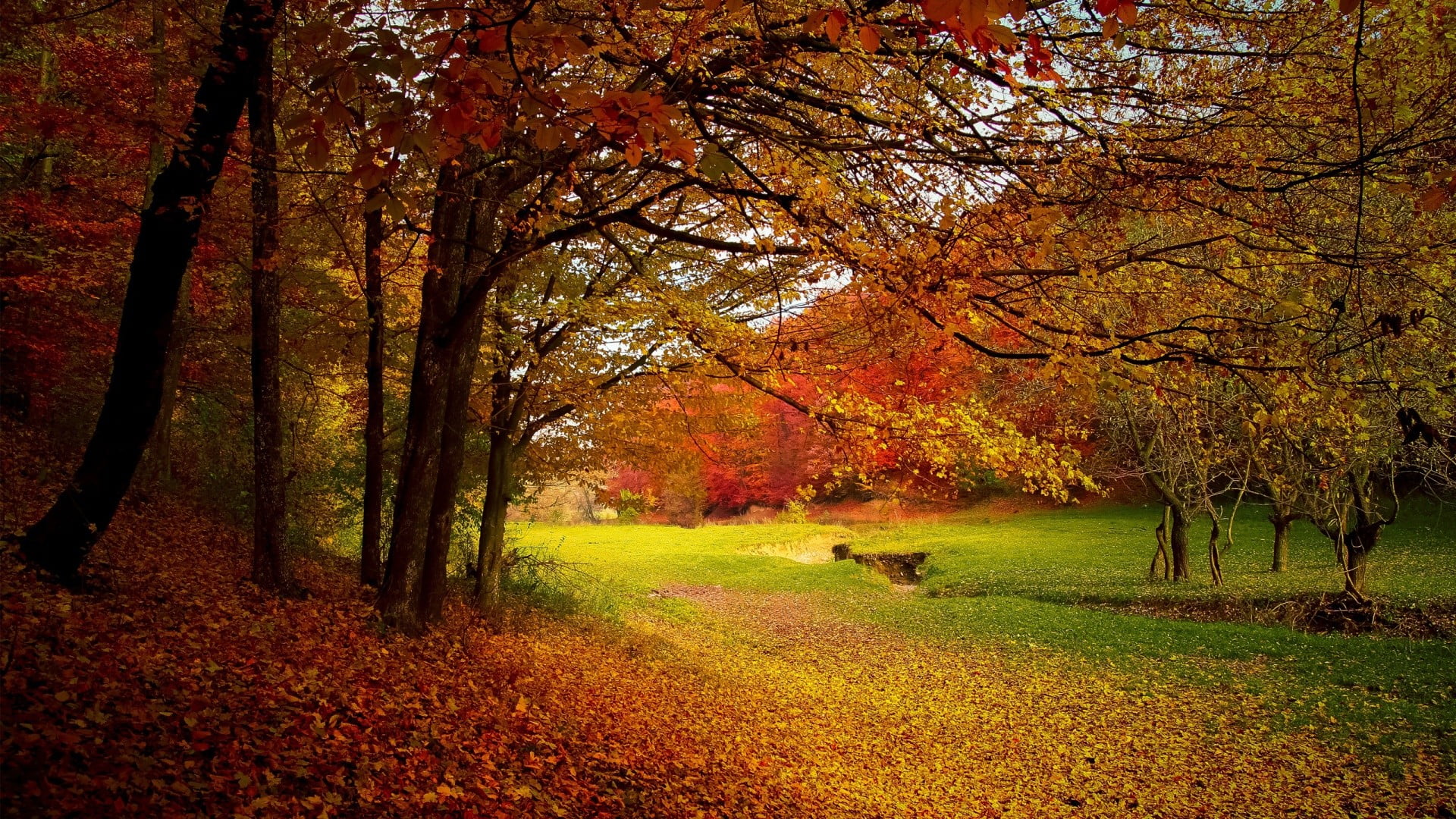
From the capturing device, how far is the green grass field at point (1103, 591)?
10664 mm

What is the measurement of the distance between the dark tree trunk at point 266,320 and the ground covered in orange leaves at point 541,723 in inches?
43.2

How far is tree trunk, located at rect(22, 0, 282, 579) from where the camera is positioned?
18.8 feet

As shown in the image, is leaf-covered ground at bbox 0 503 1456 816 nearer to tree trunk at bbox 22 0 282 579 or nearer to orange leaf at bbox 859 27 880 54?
tree trunk at bbox 22 0 282 579

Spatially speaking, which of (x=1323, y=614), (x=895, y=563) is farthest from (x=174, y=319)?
(x=895, y=563)

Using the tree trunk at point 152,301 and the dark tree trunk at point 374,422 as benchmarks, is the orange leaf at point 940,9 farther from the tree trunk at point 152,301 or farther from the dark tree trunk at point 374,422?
the dark tree trunk at point 374,422

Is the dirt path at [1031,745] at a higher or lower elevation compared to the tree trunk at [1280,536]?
lower

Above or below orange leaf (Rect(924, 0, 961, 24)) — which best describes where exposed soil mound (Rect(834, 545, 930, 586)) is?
below

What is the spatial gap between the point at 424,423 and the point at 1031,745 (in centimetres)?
836

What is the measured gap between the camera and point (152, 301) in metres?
5.77

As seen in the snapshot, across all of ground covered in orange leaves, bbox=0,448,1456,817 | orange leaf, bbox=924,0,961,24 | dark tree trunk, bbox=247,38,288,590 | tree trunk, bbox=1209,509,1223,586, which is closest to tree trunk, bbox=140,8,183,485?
ground covered in orange leaves, bbox=0,448,1456,817

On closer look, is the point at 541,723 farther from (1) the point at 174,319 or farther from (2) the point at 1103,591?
(2) the point at 1103,591

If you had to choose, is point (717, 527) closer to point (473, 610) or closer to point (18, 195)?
point (473, 610)

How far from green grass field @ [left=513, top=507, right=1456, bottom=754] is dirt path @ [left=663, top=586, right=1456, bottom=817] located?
86 cm

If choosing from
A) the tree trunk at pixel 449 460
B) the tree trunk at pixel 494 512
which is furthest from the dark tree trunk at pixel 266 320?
the tree trunk at pixel 494 512
